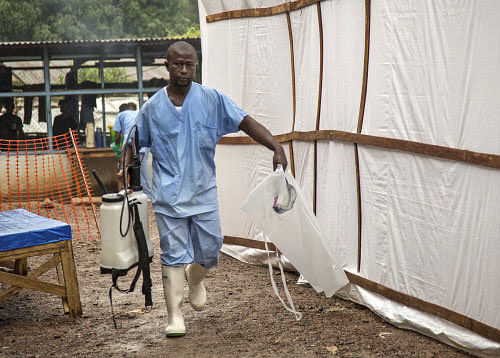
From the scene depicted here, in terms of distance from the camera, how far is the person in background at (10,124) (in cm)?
1405

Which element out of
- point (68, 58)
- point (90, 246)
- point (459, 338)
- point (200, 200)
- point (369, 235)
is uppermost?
point (68, 58)

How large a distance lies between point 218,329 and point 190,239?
65cm

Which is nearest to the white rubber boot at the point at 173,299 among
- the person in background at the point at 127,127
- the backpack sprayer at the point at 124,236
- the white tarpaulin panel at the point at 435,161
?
the backpack sprayer at the point at 124,236

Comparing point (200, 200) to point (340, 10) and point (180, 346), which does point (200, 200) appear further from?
point (340, 10)

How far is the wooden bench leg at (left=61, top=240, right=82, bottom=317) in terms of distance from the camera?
Result: 4.95 metres

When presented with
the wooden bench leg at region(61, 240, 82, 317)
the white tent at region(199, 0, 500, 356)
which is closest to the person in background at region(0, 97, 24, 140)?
the white tent at region(199, 0, 500, 356)

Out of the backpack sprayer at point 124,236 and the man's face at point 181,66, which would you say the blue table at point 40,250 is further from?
the man's face at point 181,66

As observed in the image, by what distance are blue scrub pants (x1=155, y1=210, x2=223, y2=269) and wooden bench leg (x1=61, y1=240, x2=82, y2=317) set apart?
2.61 ft

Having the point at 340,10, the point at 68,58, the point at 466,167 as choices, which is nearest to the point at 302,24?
the point at 340,10

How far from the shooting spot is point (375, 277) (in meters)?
5.00

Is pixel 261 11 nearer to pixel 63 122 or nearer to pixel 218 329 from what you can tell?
pixel 218 329

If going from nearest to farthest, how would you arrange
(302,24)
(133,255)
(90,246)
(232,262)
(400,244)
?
(133,255), (400,244), (302,24), (232,262), (90,246)

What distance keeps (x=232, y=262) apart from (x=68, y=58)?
29.4ft

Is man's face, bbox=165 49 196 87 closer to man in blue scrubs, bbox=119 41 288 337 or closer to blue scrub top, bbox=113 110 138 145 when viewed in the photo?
man in blue scrubs, bbox=119 41 288 337
